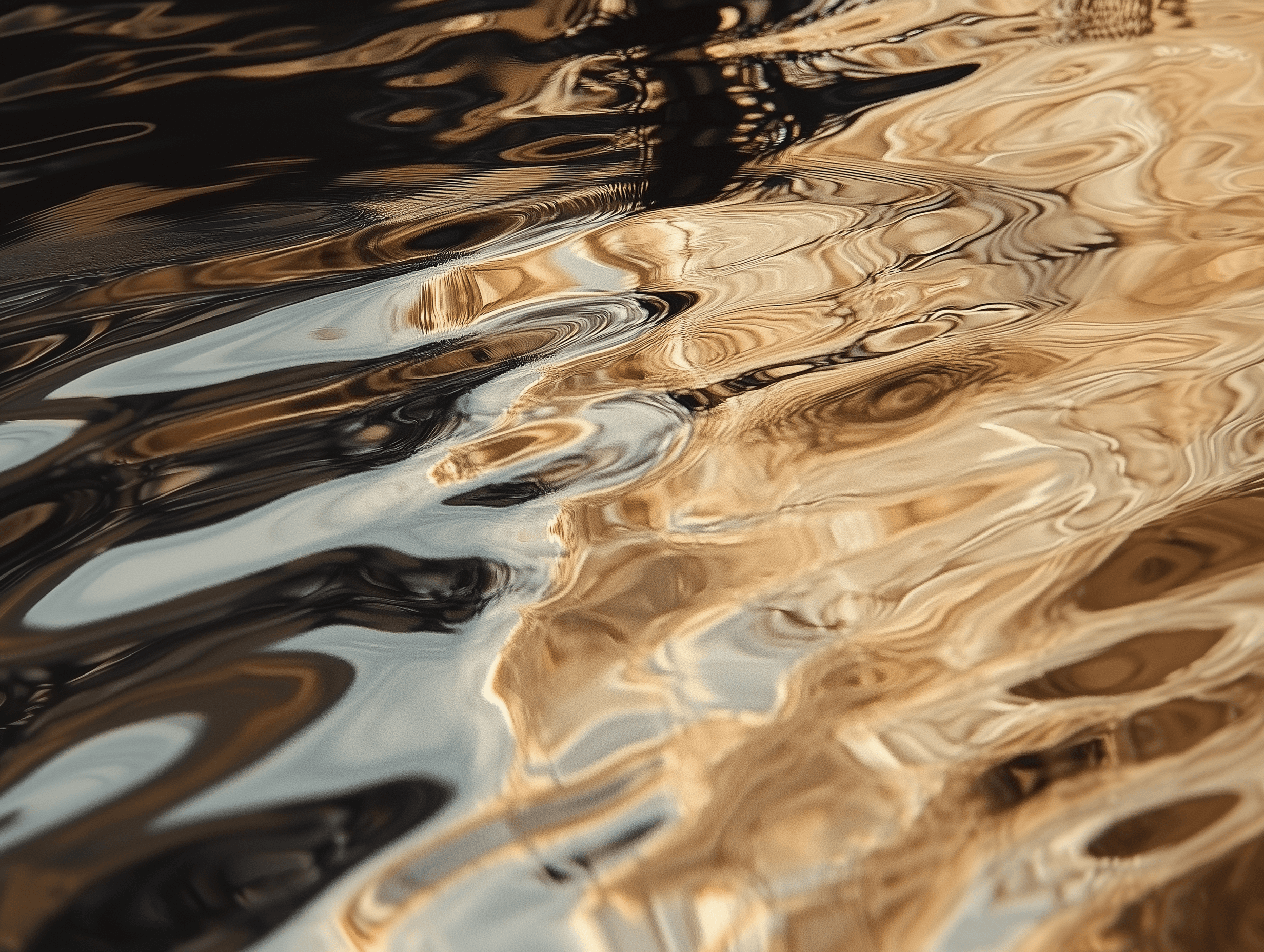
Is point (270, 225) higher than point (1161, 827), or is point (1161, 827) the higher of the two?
point (270, 225)

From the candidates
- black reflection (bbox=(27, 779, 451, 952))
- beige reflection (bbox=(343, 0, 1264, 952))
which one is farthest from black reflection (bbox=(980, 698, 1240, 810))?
black reflection (bbox=(27, 779, 451, 952))

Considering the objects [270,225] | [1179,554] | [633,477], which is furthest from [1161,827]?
[270,225]

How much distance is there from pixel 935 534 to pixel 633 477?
17 centimetres

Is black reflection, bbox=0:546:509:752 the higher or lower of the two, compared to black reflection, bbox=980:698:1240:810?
higher

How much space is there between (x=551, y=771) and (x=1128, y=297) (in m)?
0.52

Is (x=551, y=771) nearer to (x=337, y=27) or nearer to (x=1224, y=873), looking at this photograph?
(x=1224, y=873)

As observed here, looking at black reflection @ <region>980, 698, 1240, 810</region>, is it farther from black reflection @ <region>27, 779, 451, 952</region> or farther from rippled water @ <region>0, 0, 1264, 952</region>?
black reflection @ <region>27, 779, 451, 952</region>

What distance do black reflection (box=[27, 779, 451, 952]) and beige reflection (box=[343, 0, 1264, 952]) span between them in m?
0.03

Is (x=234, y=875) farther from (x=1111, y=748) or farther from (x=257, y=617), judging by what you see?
(x=1111, y=748)

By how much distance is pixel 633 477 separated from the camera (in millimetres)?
655

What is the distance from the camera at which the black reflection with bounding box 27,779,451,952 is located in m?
0.42

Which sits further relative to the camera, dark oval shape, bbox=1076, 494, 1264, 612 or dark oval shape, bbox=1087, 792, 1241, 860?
dark oval shape, bbox=1076, 494, 1264, 612

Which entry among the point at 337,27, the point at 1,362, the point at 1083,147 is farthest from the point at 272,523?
Result: the point at 1083,147

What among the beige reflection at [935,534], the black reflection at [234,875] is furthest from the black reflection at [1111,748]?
the black reflection at [234,875]
